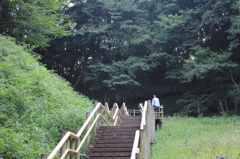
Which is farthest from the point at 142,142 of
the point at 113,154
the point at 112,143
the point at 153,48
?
the point at 153,48

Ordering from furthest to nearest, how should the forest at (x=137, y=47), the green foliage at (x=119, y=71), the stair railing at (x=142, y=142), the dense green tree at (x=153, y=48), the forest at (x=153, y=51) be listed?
the green foliage at (x=119, y=71) < the dense green tree at (x=153, y=48) < the forest at (x=153, y=51) < the forest at (x=137, y=47) < the stair railing at (x=142, y=142)

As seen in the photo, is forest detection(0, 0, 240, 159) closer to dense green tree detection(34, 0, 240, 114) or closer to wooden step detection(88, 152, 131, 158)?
dense green tree detection(34, 0, 240, 114)

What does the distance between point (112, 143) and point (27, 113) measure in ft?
9.11

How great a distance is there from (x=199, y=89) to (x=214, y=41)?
5.16m

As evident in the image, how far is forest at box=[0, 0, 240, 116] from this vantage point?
2166 cm

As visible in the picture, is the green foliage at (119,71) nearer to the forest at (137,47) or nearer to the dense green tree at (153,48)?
the forest at (137,47)

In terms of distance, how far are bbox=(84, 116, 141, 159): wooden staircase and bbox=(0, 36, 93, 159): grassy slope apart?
0.94 m

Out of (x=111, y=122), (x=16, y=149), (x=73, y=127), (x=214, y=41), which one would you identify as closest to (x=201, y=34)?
(x=214, y=41)

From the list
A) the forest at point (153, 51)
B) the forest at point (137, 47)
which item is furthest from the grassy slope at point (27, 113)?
the forest at point (153, 51)

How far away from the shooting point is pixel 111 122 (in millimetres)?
11234

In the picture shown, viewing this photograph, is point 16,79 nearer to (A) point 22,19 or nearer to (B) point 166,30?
(A) point 22,19

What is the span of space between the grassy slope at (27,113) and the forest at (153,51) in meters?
11.3

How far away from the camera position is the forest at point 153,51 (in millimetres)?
21661

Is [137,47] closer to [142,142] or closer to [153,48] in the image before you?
[153,48]
